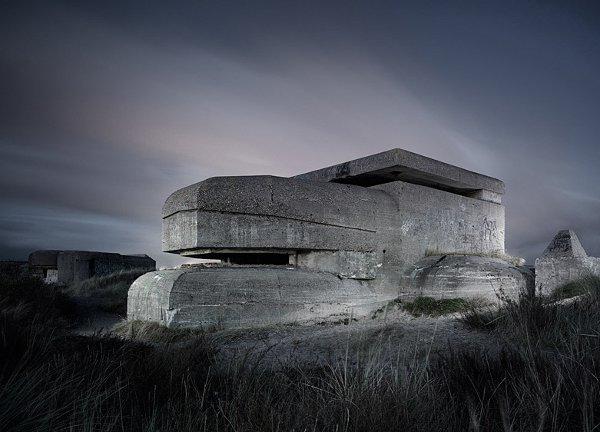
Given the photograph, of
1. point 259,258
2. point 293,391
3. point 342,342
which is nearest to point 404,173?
point 259,258

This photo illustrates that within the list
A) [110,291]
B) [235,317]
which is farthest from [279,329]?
[110,291]

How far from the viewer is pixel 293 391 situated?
2.45m

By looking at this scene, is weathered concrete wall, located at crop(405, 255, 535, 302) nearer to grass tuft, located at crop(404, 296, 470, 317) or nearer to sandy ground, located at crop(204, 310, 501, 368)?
grass tuft, located at crop(404, 296, 470, 317)

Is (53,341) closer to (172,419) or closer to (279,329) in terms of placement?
(172,419)

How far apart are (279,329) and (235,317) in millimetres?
479

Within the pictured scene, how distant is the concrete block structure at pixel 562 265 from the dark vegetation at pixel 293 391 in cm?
278

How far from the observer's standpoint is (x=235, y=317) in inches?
187

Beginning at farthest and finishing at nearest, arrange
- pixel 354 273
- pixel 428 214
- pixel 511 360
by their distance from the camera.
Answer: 1. pixel 428 214
2. pixel 354 273
3. pixel 511 360

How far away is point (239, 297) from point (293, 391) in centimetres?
243

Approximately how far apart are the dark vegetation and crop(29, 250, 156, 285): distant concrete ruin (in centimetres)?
1128

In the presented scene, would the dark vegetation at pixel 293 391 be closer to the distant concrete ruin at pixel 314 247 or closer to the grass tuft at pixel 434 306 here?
the distant concrete ruin at pixel 314 247

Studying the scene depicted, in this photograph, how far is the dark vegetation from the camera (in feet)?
5.95

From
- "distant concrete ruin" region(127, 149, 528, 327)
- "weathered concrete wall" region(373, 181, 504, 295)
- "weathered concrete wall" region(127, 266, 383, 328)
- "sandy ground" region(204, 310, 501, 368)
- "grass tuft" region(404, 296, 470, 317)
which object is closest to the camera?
"sandy ground" region(204, 310, 501, 368)

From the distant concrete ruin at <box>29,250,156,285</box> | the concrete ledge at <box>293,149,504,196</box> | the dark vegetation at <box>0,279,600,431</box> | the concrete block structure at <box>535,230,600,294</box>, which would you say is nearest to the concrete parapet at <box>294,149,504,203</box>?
the concrete ledge at <box>293,149,504,196</box>
